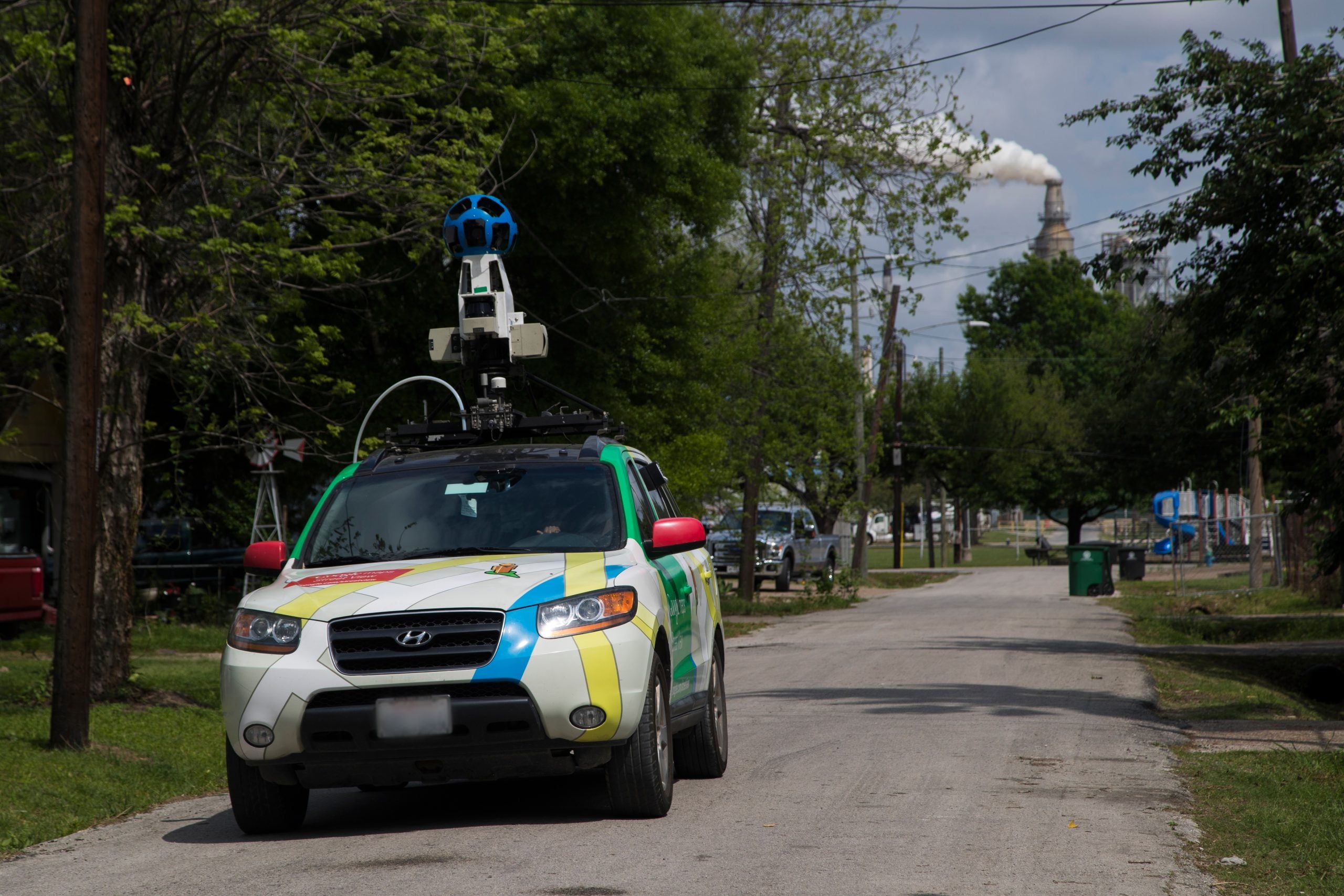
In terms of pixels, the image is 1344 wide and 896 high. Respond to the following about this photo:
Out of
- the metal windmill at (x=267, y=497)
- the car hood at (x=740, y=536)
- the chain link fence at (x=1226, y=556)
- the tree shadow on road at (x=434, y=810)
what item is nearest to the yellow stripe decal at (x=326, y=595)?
the tree shadow on road at (x=434, y=810)

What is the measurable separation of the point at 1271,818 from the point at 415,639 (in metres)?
4.42

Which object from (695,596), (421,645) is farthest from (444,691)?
(695,596)

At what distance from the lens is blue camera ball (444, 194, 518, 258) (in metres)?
12.1

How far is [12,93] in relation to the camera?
13289 millimetres

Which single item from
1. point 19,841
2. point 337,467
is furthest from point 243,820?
point 337,467

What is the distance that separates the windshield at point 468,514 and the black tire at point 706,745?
152 cm

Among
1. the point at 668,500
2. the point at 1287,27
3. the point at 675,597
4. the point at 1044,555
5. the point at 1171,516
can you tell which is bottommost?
the point at 1044,555

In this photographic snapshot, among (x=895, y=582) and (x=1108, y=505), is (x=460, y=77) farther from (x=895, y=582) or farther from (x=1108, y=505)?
(x=1108, y=505)

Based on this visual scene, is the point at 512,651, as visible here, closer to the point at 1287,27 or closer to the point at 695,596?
the point at 695,596

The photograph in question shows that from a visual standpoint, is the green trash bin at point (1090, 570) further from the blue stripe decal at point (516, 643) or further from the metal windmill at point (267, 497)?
the blue stripe decal at point (516, 643)

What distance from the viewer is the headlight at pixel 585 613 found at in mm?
6625

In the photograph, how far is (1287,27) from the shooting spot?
24.9m

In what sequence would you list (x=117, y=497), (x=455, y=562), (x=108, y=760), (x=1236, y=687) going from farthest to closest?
(x=1236, y=687)
(x=117, y=497)
(x=108, y=760)
(x=455, y=562)

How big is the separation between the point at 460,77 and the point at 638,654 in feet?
32.4
